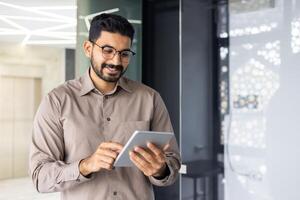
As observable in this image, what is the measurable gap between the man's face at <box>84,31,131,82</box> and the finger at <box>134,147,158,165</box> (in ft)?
1.01

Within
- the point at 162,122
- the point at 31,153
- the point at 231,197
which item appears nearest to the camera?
the point at 31,153

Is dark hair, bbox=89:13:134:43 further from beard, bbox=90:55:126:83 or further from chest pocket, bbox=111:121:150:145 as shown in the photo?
chest pocket, bbox=111:121:150:145

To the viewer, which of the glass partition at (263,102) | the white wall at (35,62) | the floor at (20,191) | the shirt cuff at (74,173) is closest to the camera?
the shirt cuff at (74,173)

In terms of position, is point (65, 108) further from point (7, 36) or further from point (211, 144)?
point (7, 36)

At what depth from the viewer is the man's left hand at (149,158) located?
3.68 feet

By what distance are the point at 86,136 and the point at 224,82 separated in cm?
174

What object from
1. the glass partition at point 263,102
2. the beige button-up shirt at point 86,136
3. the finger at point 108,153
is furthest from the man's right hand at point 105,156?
the glass partition at point 263,102

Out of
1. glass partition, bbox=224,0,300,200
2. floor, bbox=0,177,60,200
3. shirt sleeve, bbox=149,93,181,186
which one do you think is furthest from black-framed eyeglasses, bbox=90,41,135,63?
floor, bbox=0,177,60,200

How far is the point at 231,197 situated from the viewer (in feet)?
9.21

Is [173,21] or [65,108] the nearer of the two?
[65,108]

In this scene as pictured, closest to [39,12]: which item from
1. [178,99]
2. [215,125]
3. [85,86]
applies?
[178,99]

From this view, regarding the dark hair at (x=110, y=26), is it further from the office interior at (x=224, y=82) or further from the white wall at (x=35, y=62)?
the white wall at (x=35, y=62)

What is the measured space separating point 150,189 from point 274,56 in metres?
1.57

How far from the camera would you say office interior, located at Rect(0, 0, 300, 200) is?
99.3 inches
